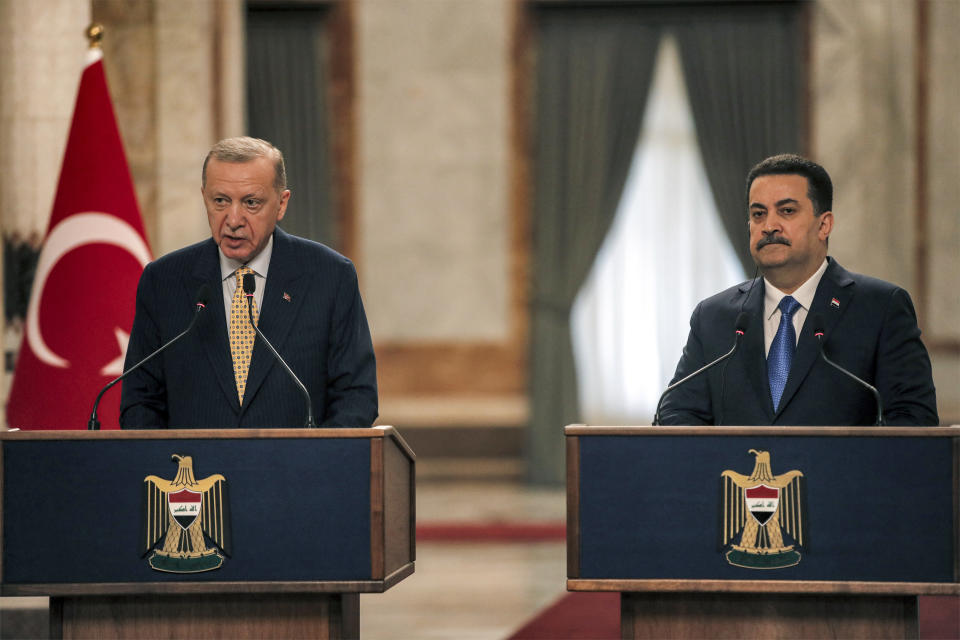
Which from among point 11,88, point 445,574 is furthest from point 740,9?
point 11,88

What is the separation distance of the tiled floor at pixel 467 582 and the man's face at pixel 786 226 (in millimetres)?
2799

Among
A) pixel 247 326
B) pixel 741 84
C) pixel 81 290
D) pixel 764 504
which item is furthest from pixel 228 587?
pixel 741 84

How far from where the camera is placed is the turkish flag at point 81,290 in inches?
181

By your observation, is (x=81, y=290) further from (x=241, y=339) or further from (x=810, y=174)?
(x=810, y=174)

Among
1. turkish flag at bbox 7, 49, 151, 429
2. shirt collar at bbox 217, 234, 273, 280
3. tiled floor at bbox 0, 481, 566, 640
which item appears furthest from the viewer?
tiled floor at bbox 0, 481, 566, 640

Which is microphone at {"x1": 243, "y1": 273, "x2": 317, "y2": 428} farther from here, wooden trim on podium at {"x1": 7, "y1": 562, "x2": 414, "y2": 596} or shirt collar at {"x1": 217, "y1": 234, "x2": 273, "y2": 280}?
wooden trim on podium at {"x1": 7, "y1": 562, "x2": 414, "y2": 596}

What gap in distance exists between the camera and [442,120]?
1068 centimetres

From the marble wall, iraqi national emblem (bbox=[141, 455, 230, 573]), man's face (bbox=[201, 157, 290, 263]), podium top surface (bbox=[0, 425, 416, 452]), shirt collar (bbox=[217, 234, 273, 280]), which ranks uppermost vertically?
the marble wall

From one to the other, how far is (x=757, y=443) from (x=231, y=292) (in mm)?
1293

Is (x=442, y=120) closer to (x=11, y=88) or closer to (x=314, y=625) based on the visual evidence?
(x=11, y=88)

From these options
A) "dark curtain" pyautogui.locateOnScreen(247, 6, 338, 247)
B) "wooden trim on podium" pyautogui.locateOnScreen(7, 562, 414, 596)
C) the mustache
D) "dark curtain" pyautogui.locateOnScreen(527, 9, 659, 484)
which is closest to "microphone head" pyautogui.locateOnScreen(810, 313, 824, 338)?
the mustache

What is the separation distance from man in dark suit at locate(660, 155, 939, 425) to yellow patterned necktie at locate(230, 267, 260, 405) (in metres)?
1.02

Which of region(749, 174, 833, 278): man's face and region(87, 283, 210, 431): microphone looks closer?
region(87, 283, 210, 431): microphone

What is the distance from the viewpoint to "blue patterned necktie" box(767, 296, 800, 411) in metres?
3.06
